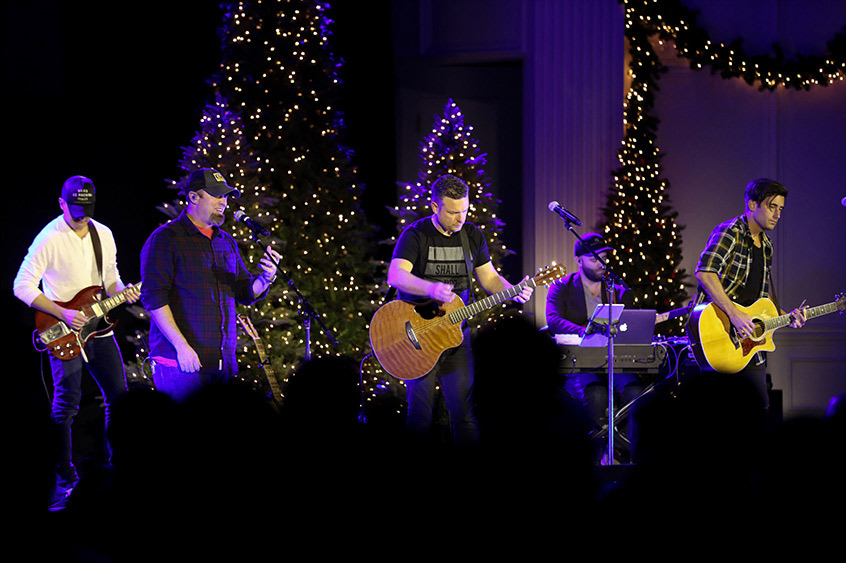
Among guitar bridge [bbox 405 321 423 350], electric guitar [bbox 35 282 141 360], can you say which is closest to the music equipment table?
guitar bridge [bbox 405 321 423 350]

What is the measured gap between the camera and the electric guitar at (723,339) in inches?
210

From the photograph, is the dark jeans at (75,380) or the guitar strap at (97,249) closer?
the dark jeans at (75,380)

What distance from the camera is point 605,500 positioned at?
1681 millimetres

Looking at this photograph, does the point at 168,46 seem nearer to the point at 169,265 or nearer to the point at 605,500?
the point at 169,265

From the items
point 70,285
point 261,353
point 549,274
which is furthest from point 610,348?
point 70,285

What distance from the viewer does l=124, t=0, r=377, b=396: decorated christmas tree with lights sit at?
23.5 feet

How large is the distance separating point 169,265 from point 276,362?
250 centimetres

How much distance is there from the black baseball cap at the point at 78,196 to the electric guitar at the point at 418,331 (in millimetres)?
2083

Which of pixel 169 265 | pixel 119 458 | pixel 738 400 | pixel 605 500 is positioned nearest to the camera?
pixel 605 500

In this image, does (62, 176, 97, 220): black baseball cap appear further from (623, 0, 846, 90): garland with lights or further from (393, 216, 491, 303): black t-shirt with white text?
(623, 0, 846, 90): garland with lights

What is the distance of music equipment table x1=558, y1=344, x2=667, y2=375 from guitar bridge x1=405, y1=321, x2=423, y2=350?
3.68ft

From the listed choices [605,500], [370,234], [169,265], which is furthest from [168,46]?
[605,500]

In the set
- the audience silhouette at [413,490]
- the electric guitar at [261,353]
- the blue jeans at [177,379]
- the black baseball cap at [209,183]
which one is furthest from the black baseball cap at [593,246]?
the audience silhouette at [413,490]

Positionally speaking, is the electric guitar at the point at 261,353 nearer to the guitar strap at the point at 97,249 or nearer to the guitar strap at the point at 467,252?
the guitar strap at the point at 97,249
